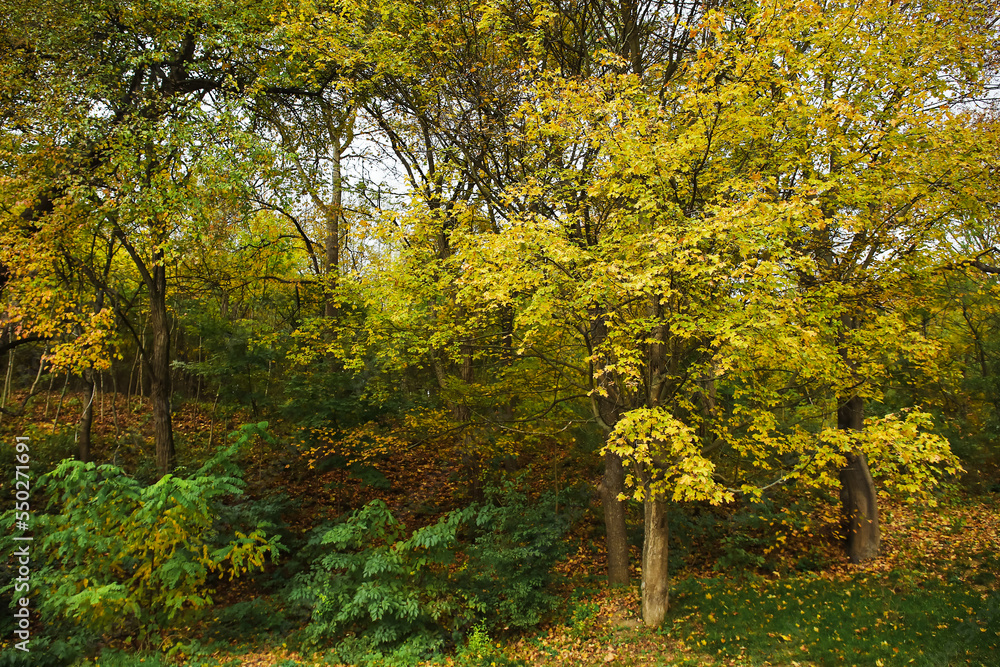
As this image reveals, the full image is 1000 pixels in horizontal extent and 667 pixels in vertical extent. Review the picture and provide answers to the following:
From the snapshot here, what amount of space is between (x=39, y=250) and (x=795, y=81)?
11.4 meters

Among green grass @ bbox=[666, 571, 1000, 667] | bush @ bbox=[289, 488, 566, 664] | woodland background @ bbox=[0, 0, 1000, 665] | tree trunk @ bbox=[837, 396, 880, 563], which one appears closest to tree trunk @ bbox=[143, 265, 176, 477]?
woodland background @ bbox=[0, 0, 1000, 665]

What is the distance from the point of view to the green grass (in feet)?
19.8

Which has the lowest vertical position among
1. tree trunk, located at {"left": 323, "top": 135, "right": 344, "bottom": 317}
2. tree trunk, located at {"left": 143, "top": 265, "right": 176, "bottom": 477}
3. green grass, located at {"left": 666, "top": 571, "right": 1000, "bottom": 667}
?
green grass, located at {"left": 666, "top": 571, "right": 1000, "bottom": 667}

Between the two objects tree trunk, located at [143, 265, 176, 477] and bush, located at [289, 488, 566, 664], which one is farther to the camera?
tree trunk, located at [143, 265, 176, 477]

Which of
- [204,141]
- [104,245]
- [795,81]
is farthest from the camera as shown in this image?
[104,245]

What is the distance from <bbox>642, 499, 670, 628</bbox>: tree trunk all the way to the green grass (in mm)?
308

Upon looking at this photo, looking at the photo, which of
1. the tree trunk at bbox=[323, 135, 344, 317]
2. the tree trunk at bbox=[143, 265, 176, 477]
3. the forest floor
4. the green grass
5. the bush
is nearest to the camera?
the green grass

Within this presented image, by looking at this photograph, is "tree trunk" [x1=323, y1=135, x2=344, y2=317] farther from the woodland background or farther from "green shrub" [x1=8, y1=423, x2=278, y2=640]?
"green shrub" [x1=8, y1=423, x2=278, y2=640]

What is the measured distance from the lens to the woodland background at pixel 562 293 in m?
6.25

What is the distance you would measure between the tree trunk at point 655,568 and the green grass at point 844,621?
308mm

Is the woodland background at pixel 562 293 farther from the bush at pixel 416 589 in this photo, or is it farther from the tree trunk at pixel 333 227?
the tree trunk at pixel 333 227

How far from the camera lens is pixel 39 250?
25.7 feet

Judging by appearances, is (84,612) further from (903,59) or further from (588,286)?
(903,59)

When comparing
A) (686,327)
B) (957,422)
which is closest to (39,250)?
(686,327)
